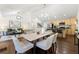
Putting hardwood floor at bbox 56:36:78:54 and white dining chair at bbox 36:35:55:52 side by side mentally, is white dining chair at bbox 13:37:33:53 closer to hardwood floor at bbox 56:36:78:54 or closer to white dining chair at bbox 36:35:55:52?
white dining chair at bbox 36:35:55:52

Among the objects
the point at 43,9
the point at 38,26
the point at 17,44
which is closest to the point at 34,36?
the point at 38,26

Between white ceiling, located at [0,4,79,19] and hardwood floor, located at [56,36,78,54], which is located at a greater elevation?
white ceiling, located at [0,4,79,19]

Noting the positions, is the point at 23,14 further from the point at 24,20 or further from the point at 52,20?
the point at 52,20

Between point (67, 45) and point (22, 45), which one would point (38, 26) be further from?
point (67, 45)

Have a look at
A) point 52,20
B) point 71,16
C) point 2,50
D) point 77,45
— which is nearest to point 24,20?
point 52,20

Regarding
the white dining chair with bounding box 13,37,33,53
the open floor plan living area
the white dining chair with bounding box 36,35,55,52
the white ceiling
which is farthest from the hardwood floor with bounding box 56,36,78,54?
the white dining chair with bounding box 13,37,33,53

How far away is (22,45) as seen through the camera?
1.87 m

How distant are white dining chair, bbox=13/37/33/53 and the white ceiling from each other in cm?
46

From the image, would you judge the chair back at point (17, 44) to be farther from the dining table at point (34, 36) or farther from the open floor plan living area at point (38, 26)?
the dining table at point (34, 36)

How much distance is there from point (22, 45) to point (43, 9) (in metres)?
0.68

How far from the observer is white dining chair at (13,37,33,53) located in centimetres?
184

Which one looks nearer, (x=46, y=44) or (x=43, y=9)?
(x=43, y=9)

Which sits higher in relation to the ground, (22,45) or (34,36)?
(34,36)

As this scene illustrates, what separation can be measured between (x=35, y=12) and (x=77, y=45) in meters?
0.86
